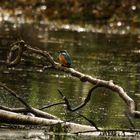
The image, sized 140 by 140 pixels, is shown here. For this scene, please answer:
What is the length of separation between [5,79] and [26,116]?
971 cm

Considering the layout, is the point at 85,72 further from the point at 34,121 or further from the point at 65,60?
the point at 34,121

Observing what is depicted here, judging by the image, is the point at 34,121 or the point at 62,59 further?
the point at 62,59

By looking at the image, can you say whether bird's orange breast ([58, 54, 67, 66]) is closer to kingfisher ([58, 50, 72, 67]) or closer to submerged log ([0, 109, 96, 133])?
kingfisher ([58, 50, 72, 67])

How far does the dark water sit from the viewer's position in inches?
752

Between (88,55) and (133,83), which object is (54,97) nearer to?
(133,83)

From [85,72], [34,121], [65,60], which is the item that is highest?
[85,72]

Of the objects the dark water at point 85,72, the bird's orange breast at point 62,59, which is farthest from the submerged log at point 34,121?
the bird's orange breast at point 62,59

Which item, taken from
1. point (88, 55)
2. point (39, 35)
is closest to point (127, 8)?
point (39, 35)

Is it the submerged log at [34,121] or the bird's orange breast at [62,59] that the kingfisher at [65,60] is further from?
→ the submerged log at [34,121]

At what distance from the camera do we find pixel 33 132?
50.8 feet

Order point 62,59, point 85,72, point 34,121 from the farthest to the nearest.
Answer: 1. point 85,72
2. point 62,59
3. point 34,121

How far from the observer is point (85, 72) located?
28.3 meters

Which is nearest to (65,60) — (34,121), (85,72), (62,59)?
(62,59)

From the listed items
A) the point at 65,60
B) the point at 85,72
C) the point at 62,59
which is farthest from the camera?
the point at 85,72
